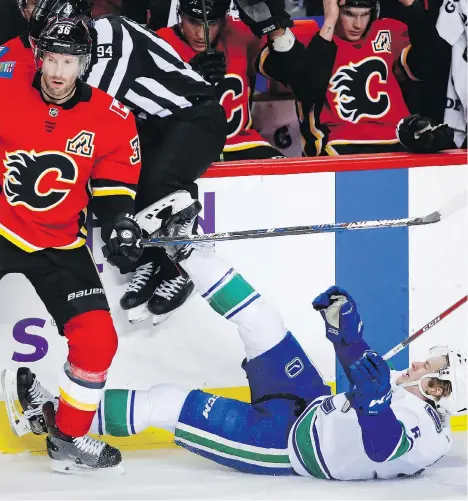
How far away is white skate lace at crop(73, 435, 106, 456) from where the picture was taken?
3318 millimetres

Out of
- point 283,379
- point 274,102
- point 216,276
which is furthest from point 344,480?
point 274,102

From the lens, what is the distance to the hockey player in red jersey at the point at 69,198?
10.4ft

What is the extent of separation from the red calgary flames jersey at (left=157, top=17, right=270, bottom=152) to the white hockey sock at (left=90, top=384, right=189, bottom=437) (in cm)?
91

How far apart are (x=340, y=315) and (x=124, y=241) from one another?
A: 1.84 feet

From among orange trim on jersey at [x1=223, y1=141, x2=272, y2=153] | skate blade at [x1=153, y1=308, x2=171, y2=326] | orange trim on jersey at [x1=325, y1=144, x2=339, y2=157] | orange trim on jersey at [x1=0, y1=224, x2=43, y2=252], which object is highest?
orange trim on jersey at [x1=223, y1=141, x2=272, y2=153]

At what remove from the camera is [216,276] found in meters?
3.40

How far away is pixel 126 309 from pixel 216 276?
0.32 metres

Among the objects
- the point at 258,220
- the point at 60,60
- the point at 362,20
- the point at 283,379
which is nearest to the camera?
the point at 60,60

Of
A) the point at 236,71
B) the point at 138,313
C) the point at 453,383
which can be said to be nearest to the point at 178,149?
the point at 138,313

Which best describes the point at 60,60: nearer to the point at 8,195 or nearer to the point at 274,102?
the point at 8,195

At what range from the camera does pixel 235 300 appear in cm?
341

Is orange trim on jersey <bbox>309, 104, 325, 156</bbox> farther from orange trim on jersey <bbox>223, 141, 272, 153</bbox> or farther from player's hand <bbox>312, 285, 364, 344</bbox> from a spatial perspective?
player's hand <bbox>312, 285, 364, 344</bbox>

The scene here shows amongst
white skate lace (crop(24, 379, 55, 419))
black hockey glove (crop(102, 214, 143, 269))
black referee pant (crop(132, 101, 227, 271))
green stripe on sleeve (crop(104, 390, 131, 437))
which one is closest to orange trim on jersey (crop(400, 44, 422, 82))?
black referee pant (crop(132, 101, 227, 271))

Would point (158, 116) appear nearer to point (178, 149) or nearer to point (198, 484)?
point (178, 149)
